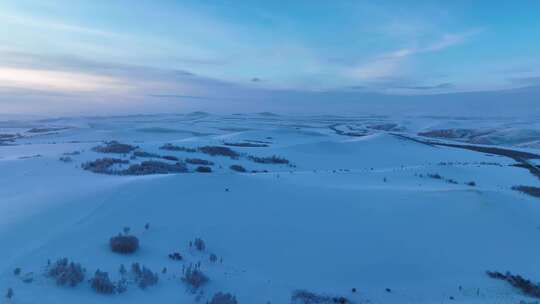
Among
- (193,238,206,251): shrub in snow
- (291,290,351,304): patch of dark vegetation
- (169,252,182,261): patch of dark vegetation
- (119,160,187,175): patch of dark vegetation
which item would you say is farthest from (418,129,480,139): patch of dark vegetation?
(169,252,182,261): patch of dark vegetation

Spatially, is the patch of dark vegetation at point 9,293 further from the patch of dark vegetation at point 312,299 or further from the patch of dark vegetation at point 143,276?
the patch of dark vegetation at point 312,299

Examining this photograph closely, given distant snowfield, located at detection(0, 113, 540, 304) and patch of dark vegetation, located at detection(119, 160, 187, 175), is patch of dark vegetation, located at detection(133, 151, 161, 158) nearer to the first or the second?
patch of dark vegetation, located at detection(119, 160, 187, 175)

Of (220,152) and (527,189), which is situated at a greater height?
(527,189)

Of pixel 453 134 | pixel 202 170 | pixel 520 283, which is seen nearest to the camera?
pixel 520 283

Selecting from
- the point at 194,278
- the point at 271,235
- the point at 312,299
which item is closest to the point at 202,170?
the point at 271,235

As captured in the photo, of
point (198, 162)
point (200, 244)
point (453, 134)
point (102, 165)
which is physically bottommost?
point (453, 134)

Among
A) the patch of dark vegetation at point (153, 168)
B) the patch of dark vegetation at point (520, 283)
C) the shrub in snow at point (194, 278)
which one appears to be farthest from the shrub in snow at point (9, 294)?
the patch of dark vegetation at point (153, 168)

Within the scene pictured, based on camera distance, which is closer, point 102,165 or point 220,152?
point 102,165

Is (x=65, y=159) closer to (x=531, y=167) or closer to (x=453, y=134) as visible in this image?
(x=531, y=167)
